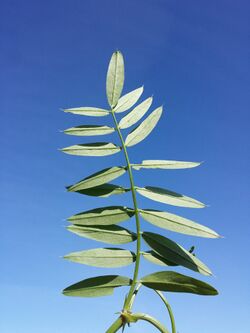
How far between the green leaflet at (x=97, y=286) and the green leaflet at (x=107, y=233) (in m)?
0.07

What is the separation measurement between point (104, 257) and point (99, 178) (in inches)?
5.8

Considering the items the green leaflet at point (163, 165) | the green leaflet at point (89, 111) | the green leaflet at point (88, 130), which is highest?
the green leaflet at point (89, 111)

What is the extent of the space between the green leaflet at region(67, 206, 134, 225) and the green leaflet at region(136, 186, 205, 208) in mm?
51

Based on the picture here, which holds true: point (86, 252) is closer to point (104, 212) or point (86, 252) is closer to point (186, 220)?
point (104, 212)

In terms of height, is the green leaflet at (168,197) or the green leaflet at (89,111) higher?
the green leaflet at (89,111)

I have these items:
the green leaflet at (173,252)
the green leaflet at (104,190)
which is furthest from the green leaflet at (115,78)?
the green leaflet at (173,252)

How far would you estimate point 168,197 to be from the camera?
873 millimetres

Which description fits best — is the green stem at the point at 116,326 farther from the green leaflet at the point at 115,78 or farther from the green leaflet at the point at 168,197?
the green leaflet at the point at 115,78

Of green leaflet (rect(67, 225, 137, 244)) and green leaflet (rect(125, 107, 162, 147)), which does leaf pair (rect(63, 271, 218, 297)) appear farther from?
green leaflet (rect(125, 107, 162, 147))

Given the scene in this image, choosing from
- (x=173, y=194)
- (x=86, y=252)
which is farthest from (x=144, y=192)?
(x=86, y=252)

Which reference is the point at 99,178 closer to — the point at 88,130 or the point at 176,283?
the point at 88,130

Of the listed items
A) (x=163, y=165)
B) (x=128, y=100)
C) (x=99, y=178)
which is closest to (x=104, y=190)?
(x=99, y=178)

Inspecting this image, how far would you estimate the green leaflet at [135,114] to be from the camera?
3.26ft

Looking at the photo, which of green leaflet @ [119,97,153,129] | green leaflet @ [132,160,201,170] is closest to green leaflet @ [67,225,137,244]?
green leaflet @ [132,160,201,170]
